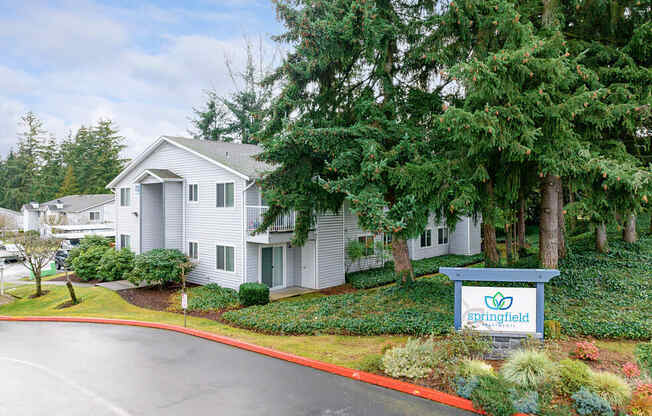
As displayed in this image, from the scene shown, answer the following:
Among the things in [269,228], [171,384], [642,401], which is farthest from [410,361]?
[269,228]

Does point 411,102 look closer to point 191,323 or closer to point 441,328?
point 441,328

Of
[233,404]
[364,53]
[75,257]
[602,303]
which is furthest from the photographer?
[75,257]

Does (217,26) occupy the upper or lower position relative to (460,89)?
upper

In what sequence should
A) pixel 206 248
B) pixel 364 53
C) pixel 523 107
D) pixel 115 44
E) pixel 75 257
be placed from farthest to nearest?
pixel 75 257
pixel 115 44
pixel 206 248
pixel 364 53
pixel 523 107

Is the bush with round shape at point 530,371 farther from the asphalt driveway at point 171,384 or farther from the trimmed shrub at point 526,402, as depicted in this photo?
the asphalt driveway at point 171,384

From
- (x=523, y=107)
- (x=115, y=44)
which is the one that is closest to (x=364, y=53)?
(x=523, y=107)

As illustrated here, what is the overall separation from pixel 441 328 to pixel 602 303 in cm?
492

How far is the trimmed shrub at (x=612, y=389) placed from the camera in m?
5.80

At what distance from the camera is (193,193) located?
19672 mm

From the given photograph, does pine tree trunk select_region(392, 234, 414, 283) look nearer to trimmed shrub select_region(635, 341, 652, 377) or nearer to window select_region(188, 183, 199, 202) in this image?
trimmed shrub select_region(635, 341, 652, 377)

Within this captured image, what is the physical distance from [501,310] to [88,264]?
70.8 ft

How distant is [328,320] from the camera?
11477 millimetres

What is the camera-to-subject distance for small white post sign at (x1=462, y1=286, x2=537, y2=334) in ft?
26.7

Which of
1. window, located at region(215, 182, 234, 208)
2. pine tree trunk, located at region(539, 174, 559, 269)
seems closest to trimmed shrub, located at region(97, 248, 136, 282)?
window, located at region(215, 182, 234, 208)
